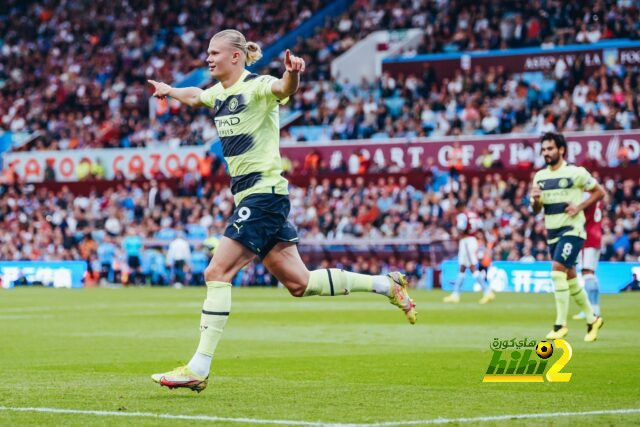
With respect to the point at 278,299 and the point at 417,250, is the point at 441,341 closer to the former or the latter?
the point at 278,299

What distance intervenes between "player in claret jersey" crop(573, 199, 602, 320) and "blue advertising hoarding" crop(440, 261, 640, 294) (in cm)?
1020

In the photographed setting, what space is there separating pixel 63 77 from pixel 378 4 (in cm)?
1419

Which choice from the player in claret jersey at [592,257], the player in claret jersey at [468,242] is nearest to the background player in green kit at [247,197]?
the player in claret jersey at [592,257]

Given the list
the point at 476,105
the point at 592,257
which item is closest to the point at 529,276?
the point at 476,105

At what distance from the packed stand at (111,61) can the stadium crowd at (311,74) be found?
61mm

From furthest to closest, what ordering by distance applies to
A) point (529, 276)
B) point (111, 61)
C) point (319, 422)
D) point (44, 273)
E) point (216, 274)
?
point (111, 61)
point (44, 273)
point (529, 276)
point (216, 274)
point (319, 422)

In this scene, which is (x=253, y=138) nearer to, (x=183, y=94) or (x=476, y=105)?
(x=183, y=94)

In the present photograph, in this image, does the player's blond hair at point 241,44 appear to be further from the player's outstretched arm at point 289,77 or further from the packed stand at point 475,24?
the packed stand at point 475,24

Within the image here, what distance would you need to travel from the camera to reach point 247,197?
9.30 m

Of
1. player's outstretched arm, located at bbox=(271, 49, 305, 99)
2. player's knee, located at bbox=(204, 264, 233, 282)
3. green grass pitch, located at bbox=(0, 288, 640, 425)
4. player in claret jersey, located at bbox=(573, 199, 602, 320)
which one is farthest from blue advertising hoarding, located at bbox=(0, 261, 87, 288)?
player's outstretched arm, located at bbox=(271, 49, 305, 99)

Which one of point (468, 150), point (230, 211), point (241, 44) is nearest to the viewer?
point (241, 44)

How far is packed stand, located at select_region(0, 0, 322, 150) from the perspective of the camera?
45844mm

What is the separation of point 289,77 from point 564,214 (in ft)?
23.0

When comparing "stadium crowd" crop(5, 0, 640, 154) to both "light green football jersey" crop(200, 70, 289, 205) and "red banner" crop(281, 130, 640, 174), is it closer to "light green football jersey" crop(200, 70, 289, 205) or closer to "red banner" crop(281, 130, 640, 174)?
"red banner" crop(281, 130, 640, 174)
